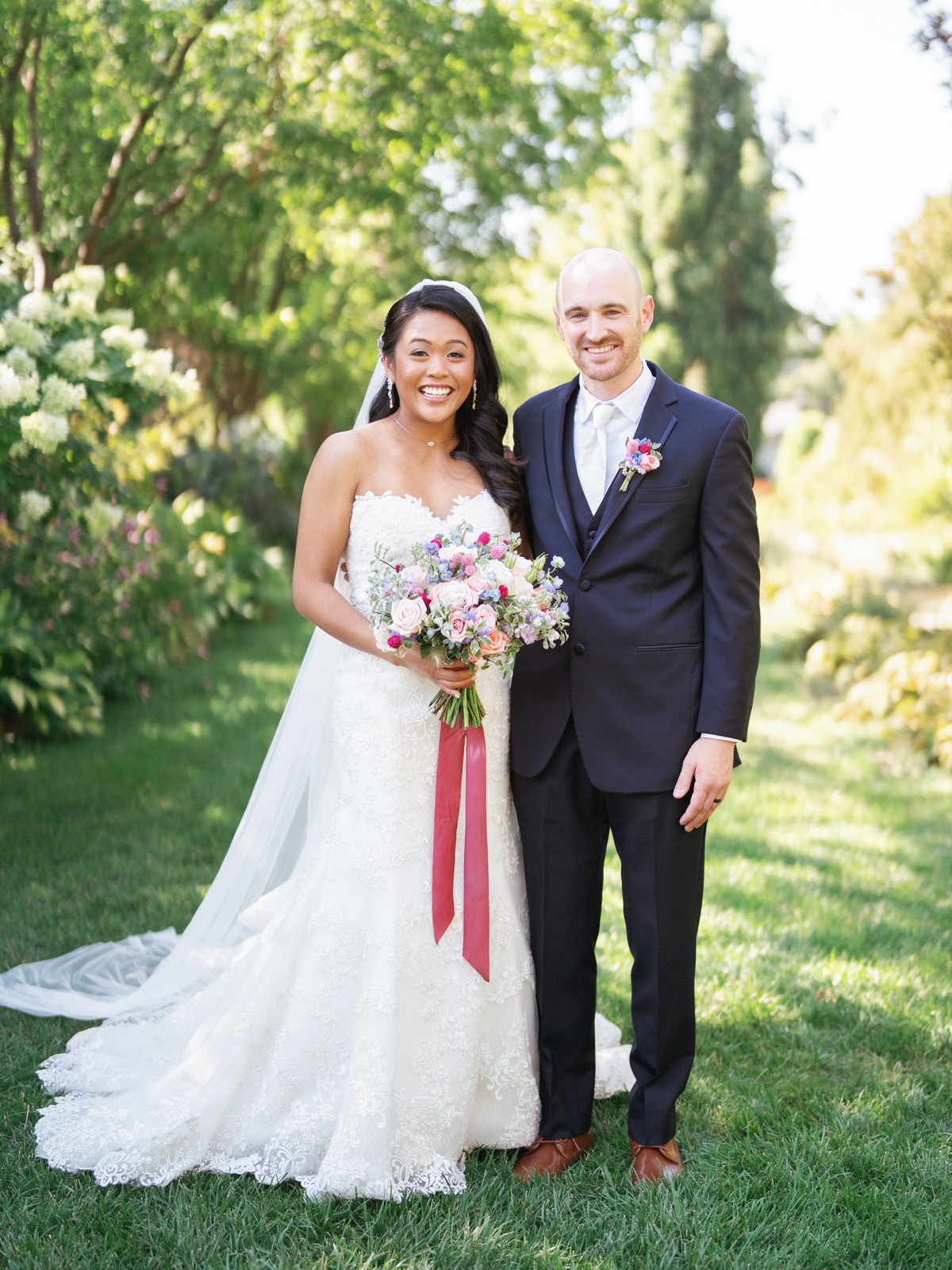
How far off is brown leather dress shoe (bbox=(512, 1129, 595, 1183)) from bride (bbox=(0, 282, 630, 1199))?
51 mm

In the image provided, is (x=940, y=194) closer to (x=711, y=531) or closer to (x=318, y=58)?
(x=318, y=58)

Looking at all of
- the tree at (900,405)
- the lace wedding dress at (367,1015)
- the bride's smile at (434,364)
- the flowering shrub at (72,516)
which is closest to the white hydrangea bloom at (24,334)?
the flowering shrub at (72,516)

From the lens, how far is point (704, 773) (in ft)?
9.64

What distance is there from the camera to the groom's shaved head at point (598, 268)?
9.85 ft

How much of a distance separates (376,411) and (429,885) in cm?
152

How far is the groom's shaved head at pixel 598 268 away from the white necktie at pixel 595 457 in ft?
1.05

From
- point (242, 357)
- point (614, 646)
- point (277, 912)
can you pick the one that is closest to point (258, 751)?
point (277, 912)

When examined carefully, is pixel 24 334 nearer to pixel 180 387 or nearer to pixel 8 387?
pixel 8 387

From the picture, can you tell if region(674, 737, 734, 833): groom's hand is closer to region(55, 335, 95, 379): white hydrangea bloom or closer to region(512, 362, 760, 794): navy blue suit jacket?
region(512, 362, 760, 794): navy blue suit jacket

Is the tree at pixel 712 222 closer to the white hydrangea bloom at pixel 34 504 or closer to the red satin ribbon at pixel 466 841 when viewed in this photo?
the white hydrangea bloom at pixel 34 504

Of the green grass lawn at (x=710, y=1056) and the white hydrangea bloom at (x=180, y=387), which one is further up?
the white hydrangea bloom at (x=180, y=387)

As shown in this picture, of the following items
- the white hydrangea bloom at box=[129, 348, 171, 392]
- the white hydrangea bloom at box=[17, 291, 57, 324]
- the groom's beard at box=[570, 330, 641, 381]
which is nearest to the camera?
the groom's beard at box=[570, 330, 641, 381]

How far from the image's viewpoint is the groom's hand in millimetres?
2936

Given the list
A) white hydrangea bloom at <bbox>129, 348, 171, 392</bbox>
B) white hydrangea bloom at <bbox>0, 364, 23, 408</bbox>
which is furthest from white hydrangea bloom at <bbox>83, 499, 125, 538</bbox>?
white hydrangea bloom at <bbox>0, 364, 23, 408</bbox>
